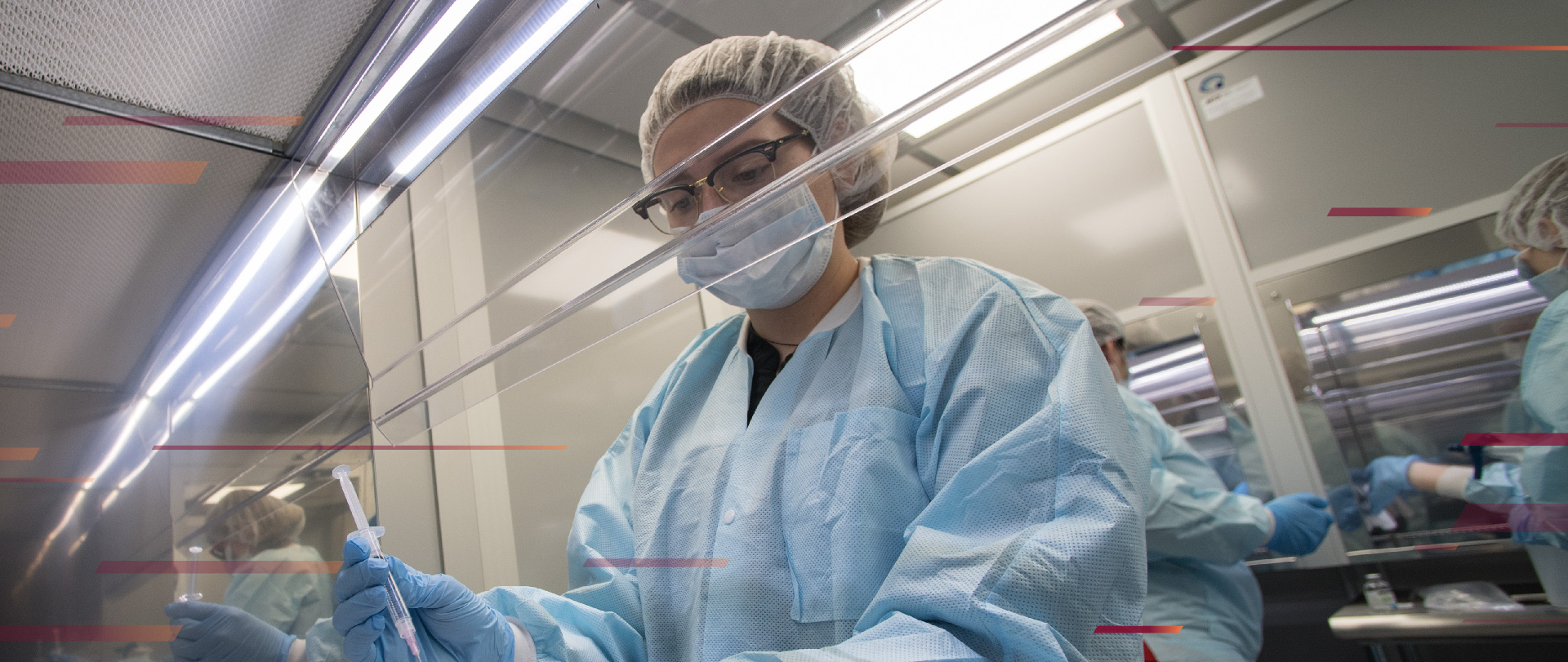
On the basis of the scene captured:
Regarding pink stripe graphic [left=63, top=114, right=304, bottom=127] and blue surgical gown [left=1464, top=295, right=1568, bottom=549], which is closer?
pink stripe graphic [left=63, top=114, right=304, bottom=127]

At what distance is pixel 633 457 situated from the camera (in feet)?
3.89

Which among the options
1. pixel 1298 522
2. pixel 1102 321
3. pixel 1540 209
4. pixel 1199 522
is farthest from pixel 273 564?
pixel 1298 522

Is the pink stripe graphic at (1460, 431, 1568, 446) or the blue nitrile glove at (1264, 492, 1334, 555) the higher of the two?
the pink stripe graphic at (1460, 431, 1568, 446)

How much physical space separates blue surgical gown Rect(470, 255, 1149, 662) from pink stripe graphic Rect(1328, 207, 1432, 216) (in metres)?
1.58

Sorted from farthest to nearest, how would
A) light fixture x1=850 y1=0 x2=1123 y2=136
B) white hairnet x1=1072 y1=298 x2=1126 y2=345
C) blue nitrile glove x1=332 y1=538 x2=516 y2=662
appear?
white hairnet x1=1072 y1=298 x2=1126 y2=345
blue nitrile glove x1=332 y1=538 x2=516 y2=662
light fixture x1=850 y1=0 x2=1123 y2=136

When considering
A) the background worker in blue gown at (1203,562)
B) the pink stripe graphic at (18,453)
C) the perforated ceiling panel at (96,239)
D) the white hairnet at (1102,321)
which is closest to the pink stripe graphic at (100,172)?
the perforated ceiling panel at (96,239)

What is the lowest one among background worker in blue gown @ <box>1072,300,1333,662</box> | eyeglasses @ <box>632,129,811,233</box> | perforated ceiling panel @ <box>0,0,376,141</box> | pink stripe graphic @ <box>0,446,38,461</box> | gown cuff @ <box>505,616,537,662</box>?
background worker in blue gown @ <box>1072,300,1333,662</box>

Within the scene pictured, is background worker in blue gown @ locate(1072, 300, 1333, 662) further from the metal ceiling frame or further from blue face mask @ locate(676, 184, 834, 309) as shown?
the metal ceiling frame

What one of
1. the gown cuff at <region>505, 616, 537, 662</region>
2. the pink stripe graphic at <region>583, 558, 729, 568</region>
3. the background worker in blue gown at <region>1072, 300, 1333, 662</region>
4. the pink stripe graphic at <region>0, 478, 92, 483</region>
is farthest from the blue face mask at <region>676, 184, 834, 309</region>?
the background worker in blue gown at <region>1072, 300, 1333, 662</region>

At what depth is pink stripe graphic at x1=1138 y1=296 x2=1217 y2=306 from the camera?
2.31 meters

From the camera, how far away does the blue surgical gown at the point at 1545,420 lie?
4.35ft

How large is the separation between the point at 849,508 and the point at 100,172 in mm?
1036

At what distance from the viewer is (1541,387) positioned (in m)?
1.42

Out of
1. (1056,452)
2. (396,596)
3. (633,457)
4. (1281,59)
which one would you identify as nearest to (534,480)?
(633,457)
